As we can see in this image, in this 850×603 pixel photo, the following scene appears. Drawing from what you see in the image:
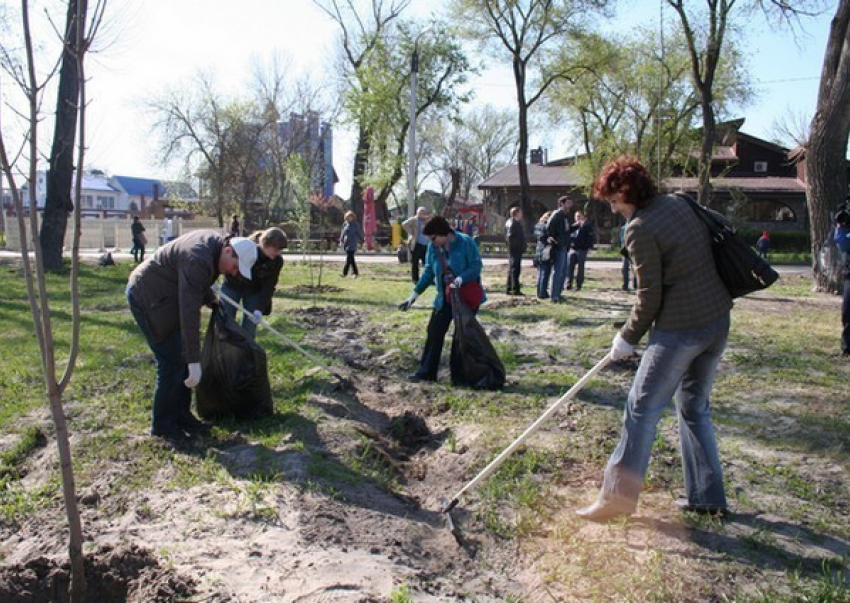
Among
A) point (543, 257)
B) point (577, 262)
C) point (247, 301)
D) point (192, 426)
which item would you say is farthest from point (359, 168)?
point (192, 426)

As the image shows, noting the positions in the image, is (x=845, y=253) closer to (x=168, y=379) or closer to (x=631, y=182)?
(x=631, y=182)

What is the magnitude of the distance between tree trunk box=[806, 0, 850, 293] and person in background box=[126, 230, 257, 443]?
487 inches

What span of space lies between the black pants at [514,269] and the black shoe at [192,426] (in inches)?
336

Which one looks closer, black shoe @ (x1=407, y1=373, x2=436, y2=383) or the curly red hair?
the curly red hair

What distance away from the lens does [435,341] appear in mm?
6793

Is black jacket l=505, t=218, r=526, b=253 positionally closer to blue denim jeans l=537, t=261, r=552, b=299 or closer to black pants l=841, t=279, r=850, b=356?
blue denim jeans l=537, t=261, r=552, b=299

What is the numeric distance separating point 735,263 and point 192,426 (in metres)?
3.65

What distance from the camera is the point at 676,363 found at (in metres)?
3.55

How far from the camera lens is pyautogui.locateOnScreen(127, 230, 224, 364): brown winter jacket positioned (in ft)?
14.8

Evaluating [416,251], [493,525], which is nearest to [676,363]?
[493,525]

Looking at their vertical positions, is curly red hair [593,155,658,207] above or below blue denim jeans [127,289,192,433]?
above

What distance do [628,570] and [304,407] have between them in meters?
3.11

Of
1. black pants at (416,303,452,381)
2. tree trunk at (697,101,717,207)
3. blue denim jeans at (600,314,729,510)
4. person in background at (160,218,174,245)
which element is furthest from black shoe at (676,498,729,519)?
person in background at (160,218,174,245)

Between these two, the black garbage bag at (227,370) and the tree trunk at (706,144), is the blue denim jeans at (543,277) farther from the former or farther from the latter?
the tree trunk at (706,144)
